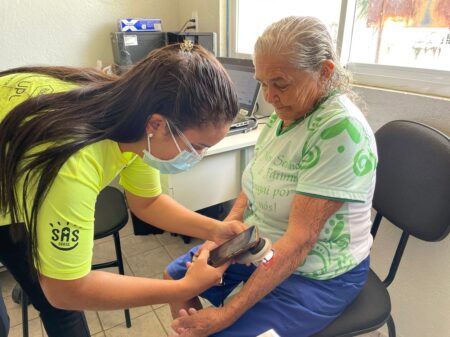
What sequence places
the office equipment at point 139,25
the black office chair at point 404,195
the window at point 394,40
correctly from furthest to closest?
1. the office equipment at point 139,25
2. the window at point 394,40
3. the black office chair at point 404,195

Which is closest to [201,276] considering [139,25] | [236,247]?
[236,247]

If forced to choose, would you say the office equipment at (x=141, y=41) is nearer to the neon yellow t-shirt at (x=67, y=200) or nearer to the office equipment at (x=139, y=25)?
the office equipment at (x=139, y=25)

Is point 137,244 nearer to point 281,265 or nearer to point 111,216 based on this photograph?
point 111,216

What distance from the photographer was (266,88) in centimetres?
97

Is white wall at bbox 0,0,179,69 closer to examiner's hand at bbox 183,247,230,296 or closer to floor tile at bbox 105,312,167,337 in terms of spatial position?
floor tile at bbox 105,312,167,337

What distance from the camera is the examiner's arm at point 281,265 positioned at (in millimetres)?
849

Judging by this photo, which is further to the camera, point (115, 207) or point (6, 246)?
point (115, 207)

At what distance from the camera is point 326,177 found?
833 millimetres

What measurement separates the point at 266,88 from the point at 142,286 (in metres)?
0.63

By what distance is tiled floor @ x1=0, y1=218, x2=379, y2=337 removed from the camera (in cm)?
157

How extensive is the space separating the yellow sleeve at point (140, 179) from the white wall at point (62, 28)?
1.66 metres

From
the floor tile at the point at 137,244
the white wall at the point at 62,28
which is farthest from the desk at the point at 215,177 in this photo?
the white wall at the point at 62,28

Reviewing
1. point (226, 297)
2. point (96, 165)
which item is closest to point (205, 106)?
point (96, 165)

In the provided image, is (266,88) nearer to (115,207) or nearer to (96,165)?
(96,165)
